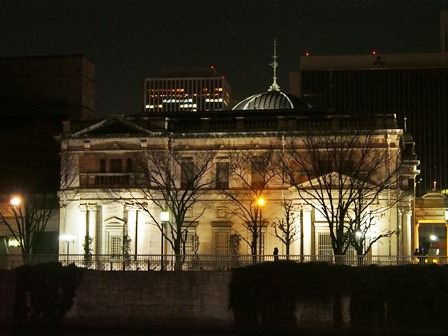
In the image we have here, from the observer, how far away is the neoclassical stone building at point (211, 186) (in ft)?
243

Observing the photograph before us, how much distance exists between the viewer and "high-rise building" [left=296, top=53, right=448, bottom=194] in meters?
174

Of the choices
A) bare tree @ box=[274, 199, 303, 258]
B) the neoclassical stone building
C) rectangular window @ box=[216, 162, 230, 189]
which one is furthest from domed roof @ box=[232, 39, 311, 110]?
bare tree @ box=[274, 199, 303, 258]

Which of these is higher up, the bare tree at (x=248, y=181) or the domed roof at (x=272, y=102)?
the domed roof at (x=272, y=102)

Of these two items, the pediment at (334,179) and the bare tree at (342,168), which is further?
the bare tree at (342,168)

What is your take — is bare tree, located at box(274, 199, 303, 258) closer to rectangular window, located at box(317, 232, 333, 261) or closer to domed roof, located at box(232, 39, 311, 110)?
rectangular window, located at box(317, 232, 333, 261)

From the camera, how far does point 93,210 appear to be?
249 feet

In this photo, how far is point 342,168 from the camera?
69562 mm

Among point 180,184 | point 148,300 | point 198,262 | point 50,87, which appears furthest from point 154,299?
point 50,87

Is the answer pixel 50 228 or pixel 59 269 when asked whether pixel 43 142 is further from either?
pixel 59 269

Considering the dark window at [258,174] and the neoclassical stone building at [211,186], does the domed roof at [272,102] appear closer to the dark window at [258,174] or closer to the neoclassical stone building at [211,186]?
the neoclassical stone building at [211,186]

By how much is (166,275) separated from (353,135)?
25.2 metres

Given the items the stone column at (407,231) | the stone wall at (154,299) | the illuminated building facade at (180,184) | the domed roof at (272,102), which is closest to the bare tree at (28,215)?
the illuminated building facade at (180,184)

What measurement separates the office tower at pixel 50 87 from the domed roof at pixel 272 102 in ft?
108

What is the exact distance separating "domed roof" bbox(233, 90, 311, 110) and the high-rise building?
8200 centimetres
